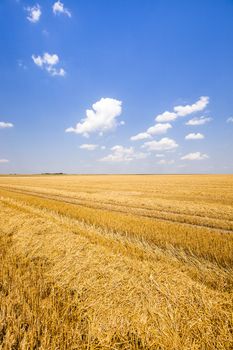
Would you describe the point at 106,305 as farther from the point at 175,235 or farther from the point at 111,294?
the point at 175,235

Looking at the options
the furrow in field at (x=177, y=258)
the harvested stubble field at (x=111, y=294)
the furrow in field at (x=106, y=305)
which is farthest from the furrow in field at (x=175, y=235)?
the furrow in field at (x=106, y=305)

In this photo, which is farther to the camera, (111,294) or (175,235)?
(175,235)

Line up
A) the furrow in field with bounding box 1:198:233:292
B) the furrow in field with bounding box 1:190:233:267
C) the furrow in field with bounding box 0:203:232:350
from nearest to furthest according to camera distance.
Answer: the furrow in field with bounding box 0:203:232:350 → the furrow in field with bounding box 1:198:233:292 → the furrow in field with bounding box 1:190:233:267

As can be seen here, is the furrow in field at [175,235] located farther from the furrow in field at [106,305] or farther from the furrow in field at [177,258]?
the furrow in field at [106,305]

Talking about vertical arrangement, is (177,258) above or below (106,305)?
below

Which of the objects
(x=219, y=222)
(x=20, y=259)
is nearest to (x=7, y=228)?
(x=20, y=259)

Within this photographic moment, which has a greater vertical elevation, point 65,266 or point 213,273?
point 65,266

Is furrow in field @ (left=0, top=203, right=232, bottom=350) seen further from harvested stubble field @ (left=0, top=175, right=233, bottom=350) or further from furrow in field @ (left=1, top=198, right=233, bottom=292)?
furrow in field @ (left=1, top=198, right=233, bottom=292)

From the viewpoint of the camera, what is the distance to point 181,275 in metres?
4.27

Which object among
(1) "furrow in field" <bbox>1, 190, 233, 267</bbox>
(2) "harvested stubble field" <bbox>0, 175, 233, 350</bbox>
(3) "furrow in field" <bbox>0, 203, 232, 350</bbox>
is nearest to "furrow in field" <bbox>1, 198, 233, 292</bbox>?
(2) "harvested stubble field" <bbox>0, 175, 233, 350</bbox>

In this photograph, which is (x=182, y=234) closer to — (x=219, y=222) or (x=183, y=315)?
(x=219, y=222)

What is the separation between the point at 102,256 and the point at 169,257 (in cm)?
207

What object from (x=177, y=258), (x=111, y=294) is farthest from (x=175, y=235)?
(x=111, y=294)

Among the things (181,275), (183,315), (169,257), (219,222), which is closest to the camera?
(183,315)
